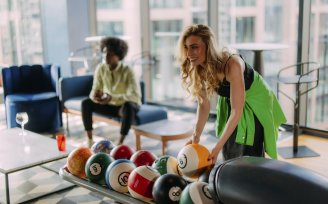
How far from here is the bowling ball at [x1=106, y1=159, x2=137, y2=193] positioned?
8.20 feet

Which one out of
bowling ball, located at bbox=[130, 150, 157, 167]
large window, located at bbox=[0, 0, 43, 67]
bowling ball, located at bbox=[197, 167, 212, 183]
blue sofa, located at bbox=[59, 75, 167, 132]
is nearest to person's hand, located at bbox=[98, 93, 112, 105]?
blue sofa, located at bbox=[59, 75, 167, 132]

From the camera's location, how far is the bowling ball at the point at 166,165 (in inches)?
100

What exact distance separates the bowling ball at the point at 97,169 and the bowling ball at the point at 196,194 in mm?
634

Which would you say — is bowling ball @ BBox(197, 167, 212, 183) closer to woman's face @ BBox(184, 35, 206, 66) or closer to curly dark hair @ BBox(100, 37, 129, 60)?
woman's face @ BBox(184, 35, 206, 66)

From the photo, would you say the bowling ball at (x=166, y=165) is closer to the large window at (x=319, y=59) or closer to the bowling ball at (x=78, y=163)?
the bowling ball at (x=78, y=163)

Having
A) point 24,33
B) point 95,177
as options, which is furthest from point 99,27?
point 95,177

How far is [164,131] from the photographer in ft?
12.6

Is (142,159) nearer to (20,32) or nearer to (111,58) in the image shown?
(111,58)

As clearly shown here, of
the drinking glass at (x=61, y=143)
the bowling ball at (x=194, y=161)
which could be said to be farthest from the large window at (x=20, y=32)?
the bowling ball at (x=194, y=161)

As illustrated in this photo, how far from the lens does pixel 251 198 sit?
1.76 meters

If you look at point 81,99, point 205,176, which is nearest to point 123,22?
point 81,99

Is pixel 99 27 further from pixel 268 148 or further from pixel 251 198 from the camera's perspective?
pixel 251 198

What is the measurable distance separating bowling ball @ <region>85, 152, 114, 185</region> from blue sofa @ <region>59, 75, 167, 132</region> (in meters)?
1.53

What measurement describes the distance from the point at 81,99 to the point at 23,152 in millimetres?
1690
